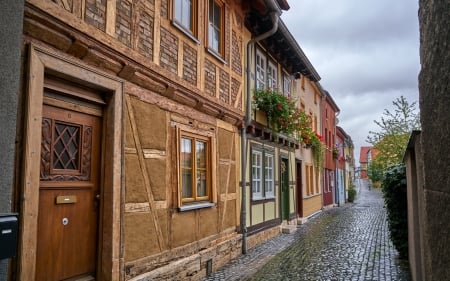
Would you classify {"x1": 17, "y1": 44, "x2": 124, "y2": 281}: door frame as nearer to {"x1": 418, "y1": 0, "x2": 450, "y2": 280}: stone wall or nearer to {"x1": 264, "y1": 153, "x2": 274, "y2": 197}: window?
{"x1": 418, "y1": 0, "x2": 450, "y2": 280}: stone wall

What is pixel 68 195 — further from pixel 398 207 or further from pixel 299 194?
pixel 299 194

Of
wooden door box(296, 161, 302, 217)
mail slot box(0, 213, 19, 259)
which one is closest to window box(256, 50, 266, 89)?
wooden door box(296, 161, 302, 217)

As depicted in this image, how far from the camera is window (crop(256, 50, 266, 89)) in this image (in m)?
10.5

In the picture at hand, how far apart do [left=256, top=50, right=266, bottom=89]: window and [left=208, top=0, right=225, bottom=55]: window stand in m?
2.59

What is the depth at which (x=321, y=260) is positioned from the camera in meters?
7.90

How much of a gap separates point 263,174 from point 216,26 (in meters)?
4.42

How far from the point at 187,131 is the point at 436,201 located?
16.2 ft

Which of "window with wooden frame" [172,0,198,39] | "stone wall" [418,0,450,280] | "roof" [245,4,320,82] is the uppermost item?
"roof" [245,4,320,82]

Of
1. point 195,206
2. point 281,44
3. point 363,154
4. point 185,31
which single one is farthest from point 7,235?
point 363,154

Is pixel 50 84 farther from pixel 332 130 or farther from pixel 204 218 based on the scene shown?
pixel 332 130

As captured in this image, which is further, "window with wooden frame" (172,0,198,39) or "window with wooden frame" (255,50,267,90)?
"window with wooden frame" (255,50,267,90)

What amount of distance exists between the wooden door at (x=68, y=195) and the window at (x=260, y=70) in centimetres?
658

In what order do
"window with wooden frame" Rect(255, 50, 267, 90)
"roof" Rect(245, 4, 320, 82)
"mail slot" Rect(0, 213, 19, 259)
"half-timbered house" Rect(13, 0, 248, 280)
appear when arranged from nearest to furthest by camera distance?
"mail slot" Rect(0, 213, 19, 259) → "half-timbered house" Rect(13, 0, 248, 280) → "roof" Rect(245, 4, 320, 82) → "window with wooden frame" Rect(255, 50, 267, 90)

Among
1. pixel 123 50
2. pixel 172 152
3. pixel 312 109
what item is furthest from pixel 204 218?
pixel 312 109
